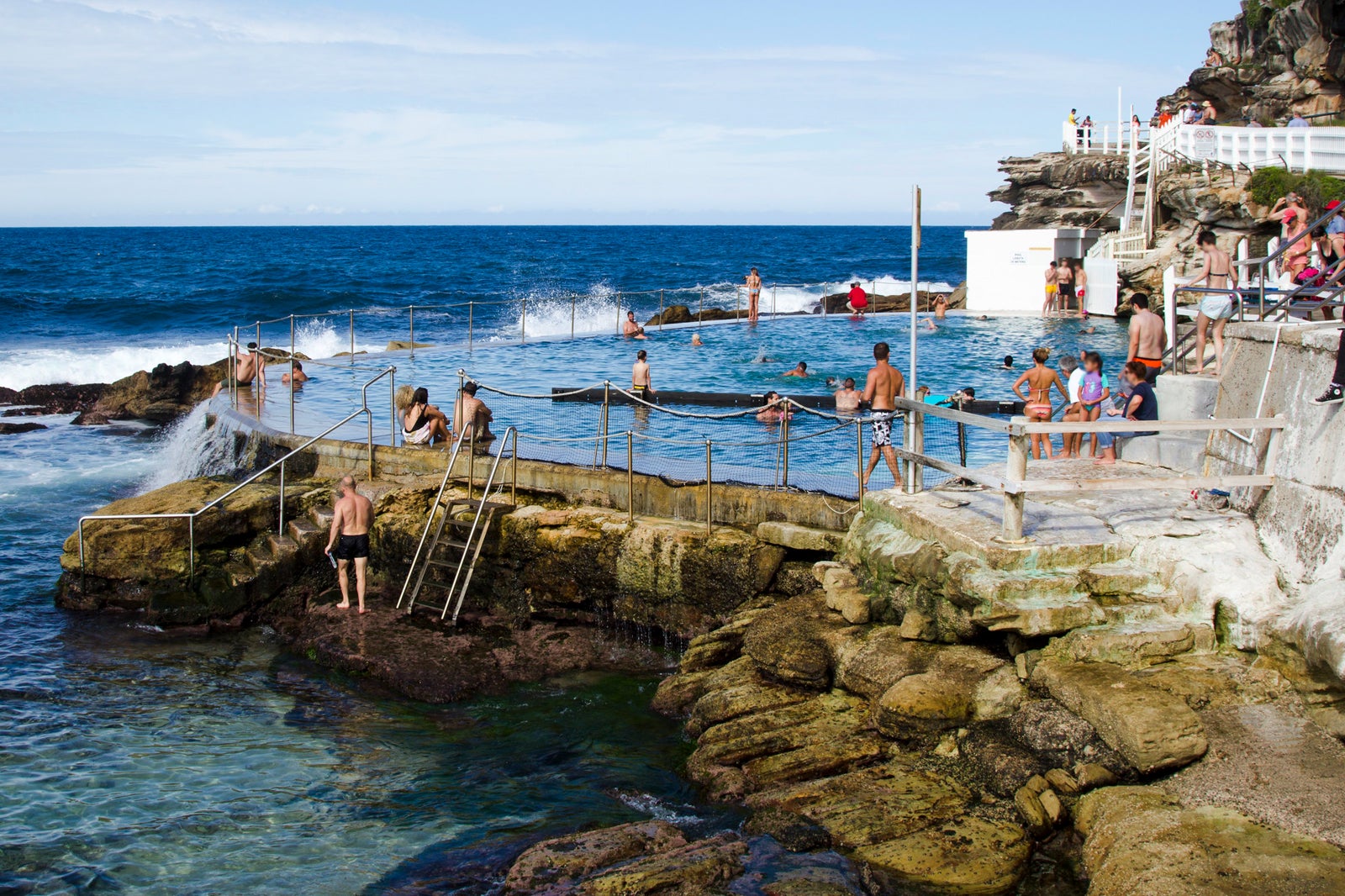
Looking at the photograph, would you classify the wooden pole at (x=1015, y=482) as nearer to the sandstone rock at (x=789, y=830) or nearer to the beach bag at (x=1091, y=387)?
the sandstone rock at (x=789, y=830)

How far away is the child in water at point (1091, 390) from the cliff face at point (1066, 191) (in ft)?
104

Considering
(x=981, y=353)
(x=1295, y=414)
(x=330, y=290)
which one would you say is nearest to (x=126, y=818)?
(x=1295, y=414)

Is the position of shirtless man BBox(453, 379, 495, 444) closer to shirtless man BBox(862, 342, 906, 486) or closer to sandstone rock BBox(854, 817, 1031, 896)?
shirtless man BBox(862, 342, 906, 486)

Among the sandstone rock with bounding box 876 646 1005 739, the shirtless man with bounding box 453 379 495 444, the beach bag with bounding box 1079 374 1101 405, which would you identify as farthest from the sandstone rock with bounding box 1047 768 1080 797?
the shirtless man with bounding box 453 379 495 444

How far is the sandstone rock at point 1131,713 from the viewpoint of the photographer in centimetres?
707

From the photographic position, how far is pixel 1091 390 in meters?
11.9

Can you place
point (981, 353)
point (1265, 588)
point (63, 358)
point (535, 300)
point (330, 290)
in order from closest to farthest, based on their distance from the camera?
point (1265, 588) → point (981, 353) → point (63, 358) → point (535, 300) → point (330, 290)

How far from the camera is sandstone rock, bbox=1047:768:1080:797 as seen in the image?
7305 millimetres

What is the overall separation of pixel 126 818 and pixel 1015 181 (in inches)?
1911

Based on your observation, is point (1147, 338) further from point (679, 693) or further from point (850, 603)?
point (679, 693)

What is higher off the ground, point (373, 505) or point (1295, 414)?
point (1295, 414)

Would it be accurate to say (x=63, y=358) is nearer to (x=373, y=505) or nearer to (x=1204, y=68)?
(x=373, y=505)

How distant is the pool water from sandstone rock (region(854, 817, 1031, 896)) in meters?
4.82

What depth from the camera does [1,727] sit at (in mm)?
10242
